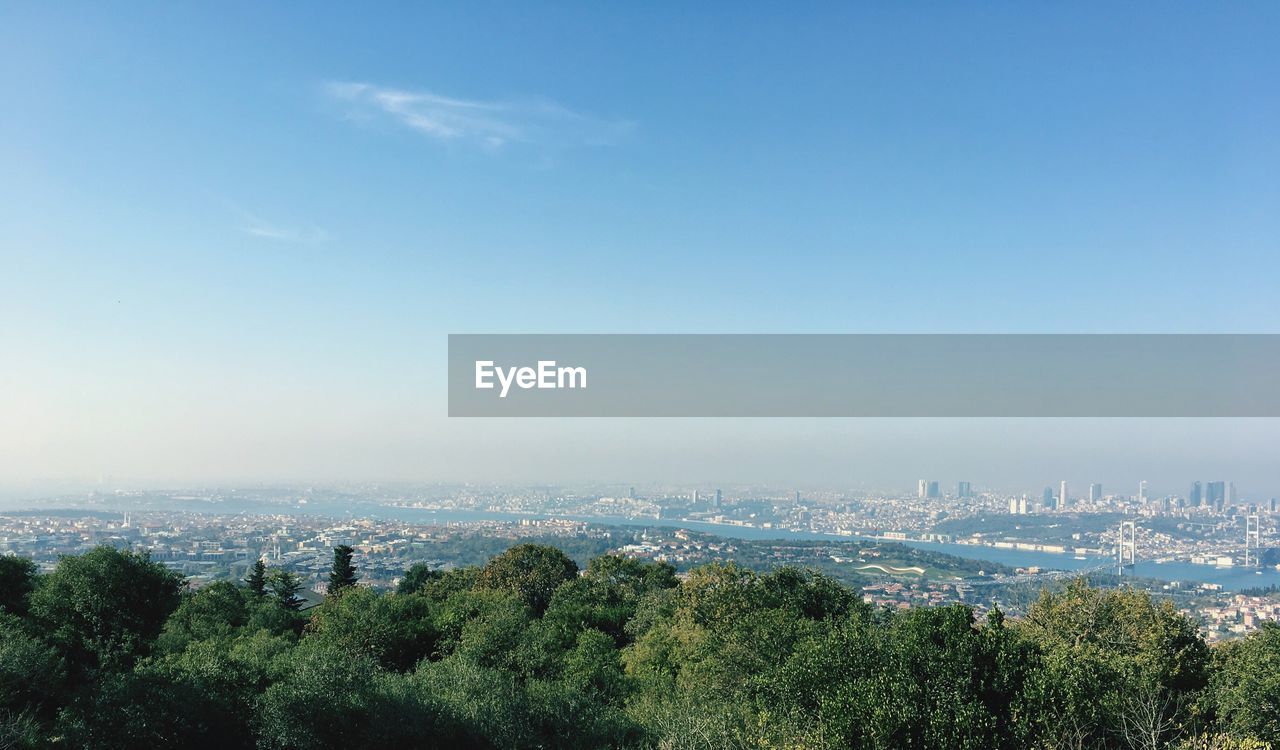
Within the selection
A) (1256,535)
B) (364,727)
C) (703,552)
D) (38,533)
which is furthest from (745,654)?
(1256,535)

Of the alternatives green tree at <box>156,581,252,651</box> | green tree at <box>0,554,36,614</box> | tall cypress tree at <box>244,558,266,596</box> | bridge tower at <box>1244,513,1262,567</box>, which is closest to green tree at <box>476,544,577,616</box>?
green tree at <box>156,581,252,651</box>

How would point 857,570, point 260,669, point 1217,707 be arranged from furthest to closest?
point 857,570 → point 260,669 → point 1217,707

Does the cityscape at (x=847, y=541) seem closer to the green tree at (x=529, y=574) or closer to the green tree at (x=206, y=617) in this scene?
the green tree at (x=206, y=617)

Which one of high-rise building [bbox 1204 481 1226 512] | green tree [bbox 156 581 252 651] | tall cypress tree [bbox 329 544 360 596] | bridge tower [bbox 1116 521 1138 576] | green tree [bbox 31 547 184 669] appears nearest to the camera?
green tree [bbox 31 547 184 669]

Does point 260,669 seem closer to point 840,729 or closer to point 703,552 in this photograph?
point 840,729

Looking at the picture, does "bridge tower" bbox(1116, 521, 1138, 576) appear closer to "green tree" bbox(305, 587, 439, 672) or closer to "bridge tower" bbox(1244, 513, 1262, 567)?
"bridge tower" bbox(1244, 513, 1262, 567)

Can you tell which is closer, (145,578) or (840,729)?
(840,729)
